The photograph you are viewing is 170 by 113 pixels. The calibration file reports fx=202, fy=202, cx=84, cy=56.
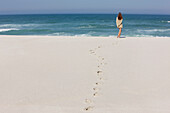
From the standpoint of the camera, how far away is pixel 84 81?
370cm

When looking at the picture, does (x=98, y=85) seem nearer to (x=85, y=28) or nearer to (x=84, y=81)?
(x=84, y=81)

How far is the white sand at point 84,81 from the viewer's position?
283 cm

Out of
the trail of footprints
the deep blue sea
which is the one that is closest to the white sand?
the trail of footprints

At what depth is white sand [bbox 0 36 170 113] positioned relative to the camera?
9.28 feet

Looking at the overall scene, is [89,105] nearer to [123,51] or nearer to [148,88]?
[148,88]

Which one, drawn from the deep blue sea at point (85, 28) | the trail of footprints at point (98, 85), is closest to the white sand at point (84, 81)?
the trail of footprints at point (98, 85)

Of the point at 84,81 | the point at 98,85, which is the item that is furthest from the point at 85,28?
the point at 98,85

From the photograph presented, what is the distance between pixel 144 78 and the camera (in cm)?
385

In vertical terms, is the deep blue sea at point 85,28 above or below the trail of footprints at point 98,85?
above

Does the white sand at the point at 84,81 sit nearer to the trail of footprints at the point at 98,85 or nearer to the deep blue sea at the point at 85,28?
the trail of footprints at the point at 98,85

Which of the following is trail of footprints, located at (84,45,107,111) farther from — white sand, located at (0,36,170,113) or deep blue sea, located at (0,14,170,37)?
deep blue sea, located at (0,14,170,37)

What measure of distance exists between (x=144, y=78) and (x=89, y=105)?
59.7 inches

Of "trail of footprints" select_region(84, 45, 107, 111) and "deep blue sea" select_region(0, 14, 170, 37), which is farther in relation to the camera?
"deep blue sea" select_region(0, 14, 170, 37)

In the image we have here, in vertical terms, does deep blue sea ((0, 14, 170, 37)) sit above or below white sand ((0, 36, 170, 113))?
above
